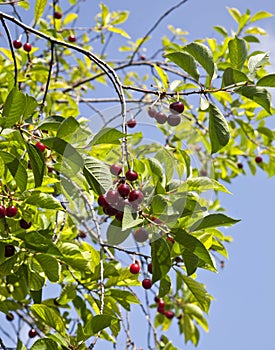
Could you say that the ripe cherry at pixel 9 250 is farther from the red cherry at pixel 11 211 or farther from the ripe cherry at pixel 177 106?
the ripe cherry at pixel 177 106

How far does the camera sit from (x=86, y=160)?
1.23 m

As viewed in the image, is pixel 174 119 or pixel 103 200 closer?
pixel 103 200

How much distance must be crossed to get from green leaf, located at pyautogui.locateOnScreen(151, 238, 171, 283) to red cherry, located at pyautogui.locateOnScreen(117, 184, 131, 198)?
0.18 meters

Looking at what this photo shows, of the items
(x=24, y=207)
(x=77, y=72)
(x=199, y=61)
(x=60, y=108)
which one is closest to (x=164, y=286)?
(x=24, y=207)

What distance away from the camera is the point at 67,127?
1.23 metres

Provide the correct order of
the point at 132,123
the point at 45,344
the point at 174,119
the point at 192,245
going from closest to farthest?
the point at 45,344 → the point at 192,245 → the point at 174,119 → the point at 132,123

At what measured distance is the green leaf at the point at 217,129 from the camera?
1.35 metres

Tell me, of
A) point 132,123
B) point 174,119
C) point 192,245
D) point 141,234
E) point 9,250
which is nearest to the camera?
point 192,245

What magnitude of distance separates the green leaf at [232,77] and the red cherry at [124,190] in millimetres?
445

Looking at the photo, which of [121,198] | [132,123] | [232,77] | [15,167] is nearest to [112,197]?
[121,198]

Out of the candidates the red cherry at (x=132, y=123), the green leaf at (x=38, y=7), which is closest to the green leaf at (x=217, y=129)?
the red cherry at (x=132, y=123)

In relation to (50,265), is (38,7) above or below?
above

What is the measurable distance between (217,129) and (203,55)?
0.22m

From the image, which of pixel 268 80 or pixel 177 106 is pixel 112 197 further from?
pixel 268 80
